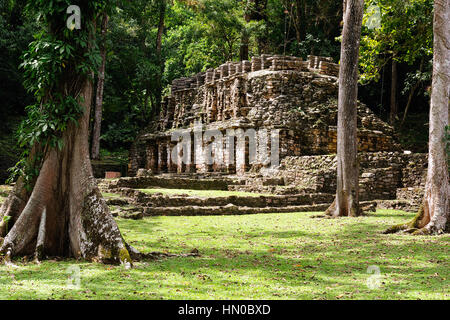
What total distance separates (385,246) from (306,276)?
3.25 m

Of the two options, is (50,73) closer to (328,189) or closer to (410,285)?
(410,285)

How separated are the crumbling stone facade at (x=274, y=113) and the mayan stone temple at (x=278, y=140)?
→ 6cm

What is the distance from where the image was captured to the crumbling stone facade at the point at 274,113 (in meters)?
24.7

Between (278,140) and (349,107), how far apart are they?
31.8 feet

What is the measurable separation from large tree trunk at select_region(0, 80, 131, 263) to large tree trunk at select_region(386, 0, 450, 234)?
6.64m

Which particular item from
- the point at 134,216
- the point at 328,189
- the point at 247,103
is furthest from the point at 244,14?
the point at 134,216

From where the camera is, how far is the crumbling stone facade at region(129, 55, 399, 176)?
81.1 ft

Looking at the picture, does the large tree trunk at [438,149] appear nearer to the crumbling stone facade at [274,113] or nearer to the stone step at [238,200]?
the stone step at [238,200]

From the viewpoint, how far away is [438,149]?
32.8 feet

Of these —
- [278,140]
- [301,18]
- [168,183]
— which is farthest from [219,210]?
[301,18]

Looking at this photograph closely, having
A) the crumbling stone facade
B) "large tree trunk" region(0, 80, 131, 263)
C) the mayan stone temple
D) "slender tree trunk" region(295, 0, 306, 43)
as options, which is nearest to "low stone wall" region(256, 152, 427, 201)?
the mayan stone temple
